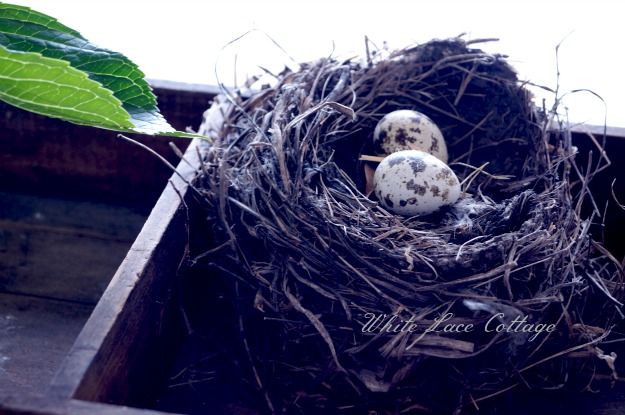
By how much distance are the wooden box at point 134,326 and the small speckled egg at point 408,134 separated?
A: 24 cm

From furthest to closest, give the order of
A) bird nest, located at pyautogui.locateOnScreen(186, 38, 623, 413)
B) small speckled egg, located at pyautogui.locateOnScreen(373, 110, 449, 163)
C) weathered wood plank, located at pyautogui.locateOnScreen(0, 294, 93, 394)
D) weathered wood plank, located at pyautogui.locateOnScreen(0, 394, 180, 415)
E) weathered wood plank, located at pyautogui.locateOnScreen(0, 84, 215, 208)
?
1. weathered wood plank, located at pyautogui.locateOnScreen(0, 84, 215, 208)
2. small speckled egg, located at pyautogui.locateOnScreen(373, 110, 449, 163)
3. weathered wood plank, located at pyautogui.locateOnScreen(0, 294, 93, 394)
4. bird nest, located at pyautogui.locateOnScreen(186, 38, 623, 413)
5. weathered wood plank, located at pyautogui.locateOnScreen(0, 394, 180, 415)

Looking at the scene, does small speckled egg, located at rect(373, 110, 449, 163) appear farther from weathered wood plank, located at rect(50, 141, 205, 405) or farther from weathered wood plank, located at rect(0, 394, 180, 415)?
weathered wood plank, located at rect(0, 394, 180, 415)

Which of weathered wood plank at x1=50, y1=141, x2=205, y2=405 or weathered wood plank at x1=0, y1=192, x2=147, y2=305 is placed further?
weathered wood plank at x1=0, y1=192, x2=147, y2=305

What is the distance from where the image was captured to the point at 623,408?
890 mm

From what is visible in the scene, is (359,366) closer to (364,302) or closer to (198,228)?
(364,302)

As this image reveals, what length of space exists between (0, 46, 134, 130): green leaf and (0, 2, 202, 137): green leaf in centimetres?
4

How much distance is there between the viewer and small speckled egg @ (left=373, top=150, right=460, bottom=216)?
93cm

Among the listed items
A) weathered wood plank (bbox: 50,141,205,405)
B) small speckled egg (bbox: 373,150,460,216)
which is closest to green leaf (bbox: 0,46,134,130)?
weathered wood plank (bbox: 50,141,205,405)

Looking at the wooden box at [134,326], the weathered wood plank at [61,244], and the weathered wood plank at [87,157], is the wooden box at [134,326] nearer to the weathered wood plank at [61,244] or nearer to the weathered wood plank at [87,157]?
the weathered wood plank at [61,244]

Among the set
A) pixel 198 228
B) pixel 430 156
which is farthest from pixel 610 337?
pixel 198 228

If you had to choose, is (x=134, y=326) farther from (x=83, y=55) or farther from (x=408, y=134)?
(x=408, y=134)

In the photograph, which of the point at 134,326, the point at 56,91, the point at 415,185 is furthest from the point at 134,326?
the point at 415,185

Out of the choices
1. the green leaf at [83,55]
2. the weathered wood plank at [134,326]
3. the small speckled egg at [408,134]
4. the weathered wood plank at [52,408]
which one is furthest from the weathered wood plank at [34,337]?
the small speckled egg at [408,134]

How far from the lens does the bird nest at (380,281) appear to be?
2.55 feet
